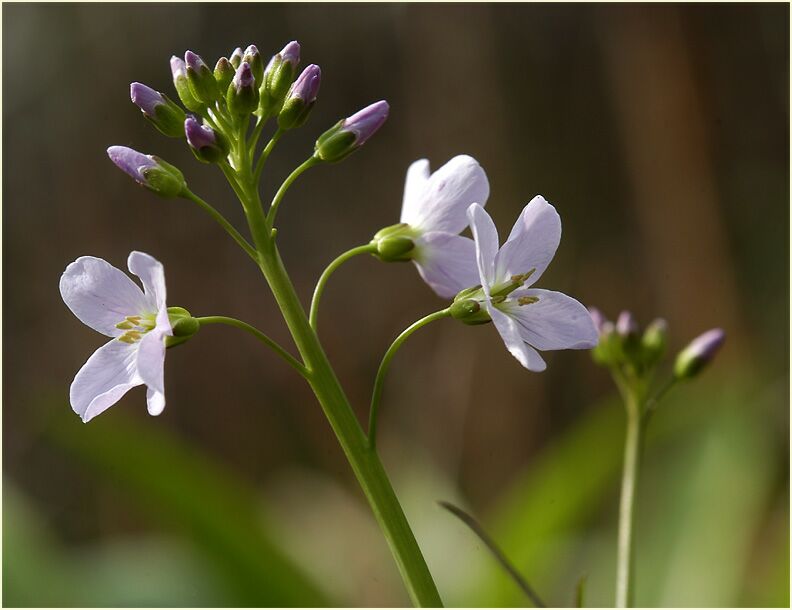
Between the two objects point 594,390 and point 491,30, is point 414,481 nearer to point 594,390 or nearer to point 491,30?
point 594,390

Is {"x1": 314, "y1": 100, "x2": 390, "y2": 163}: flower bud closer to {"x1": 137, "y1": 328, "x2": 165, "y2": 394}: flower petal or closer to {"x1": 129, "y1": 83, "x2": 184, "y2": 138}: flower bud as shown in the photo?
{"x1": 129, "y1": 83, "x2": 184, "y2": 138}: flower bud

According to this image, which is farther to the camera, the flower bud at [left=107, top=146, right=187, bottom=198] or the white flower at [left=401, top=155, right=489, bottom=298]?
the white flower at [left=401, top=155, right=489, bottom=298]

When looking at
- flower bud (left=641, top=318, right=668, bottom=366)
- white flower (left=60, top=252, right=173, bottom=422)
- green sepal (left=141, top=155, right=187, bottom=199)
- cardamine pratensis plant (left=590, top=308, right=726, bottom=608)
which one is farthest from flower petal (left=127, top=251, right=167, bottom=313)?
flower bud (left=641, top=318, right=668, bottom=366)

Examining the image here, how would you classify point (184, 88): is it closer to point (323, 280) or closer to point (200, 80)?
point (200, 80)

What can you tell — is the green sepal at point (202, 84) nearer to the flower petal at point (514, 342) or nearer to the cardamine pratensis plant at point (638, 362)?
the flower petal at point (514, 342)

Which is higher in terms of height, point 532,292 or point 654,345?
point 532,292

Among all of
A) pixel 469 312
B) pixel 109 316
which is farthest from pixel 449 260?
pixel 109 316
